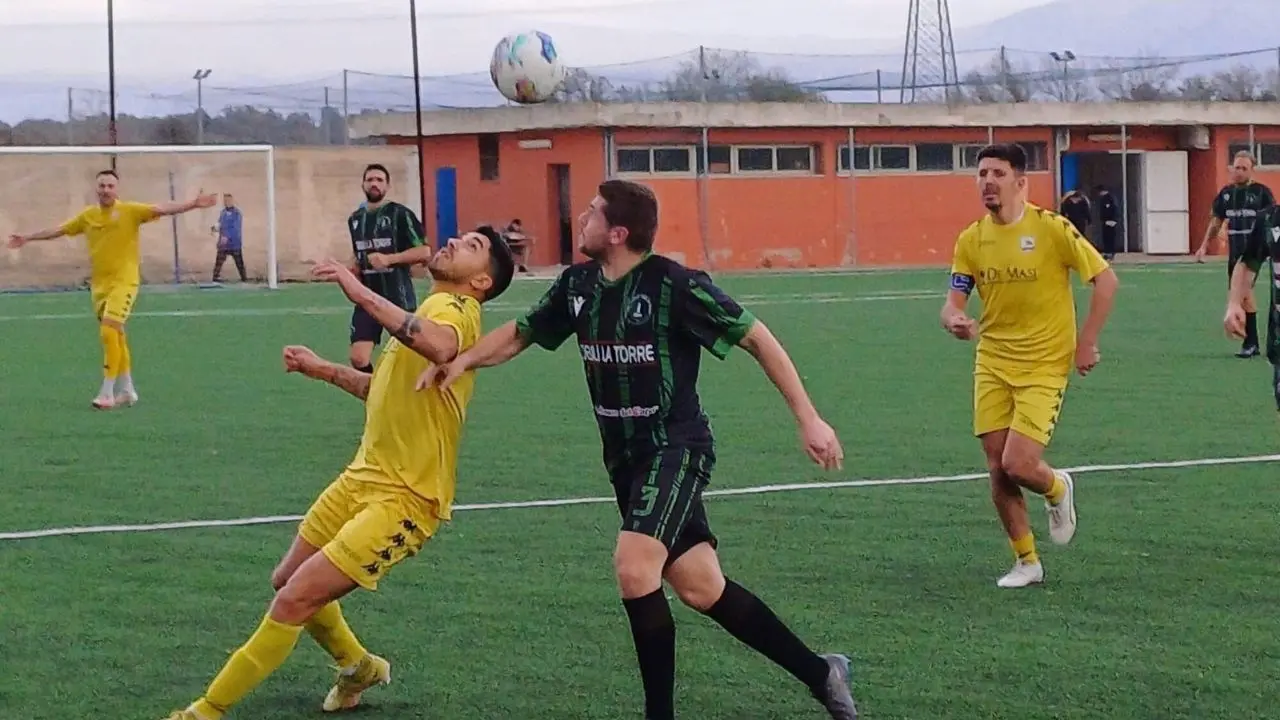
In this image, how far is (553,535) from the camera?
9.68m

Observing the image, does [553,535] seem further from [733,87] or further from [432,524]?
[733,87]

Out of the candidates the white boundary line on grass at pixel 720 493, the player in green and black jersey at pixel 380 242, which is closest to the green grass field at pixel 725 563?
the white boundary line on grass at pixel 720 493

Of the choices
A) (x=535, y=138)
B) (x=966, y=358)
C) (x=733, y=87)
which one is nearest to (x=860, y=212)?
(x=733, y=87)

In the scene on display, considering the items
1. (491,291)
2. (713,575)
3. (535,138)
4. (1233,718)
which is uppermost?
(535,138)

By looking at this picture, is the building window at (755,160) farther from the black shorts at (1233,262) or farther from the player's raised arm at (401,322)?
the player's raised arm at (401,322)

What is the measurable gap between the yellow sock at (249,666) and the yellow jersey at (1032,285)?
3735mm

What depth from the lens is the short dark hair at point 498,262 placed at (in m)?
6.34

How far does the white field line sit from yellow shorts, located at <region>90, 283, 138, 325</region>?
37.5 feet

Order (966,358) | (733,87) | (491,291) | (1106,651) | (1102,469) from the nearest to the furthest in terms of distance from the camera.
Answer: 1. (491,291)
2. (1106,651)
3. (1102,469)
4. (966,358)
5. (733,87)

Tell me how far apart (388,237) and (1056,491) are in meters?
8.26

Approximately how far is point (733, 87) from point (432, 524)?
42.8 m

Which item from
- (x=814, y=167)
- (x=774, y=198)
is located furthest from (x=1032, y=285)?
(x=814, y=167)

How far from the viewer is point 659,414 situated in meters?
5.98

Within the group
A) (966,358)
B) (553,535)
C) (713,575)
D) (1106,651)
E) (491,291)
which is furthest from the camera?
(966,358)
